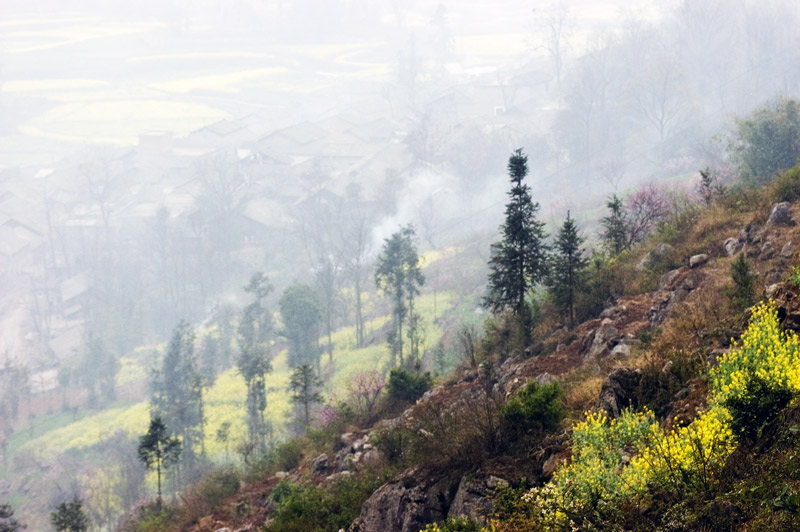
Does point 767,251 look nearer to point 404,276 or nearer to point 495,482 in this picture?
point 495,482

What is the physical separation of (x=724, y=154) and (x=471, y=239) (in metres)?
32.3

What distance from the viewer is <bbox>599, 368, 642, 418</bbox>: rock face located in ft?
38.6

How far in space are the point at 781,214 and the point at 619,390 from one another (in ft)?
36.2

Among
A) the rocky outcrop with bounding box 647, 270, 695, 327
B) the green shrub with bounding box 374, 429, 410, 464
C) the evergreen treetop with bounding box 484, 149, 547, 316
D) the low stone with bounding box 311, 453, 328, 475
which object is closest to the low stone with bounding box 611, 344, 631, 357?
the rocky outcrop with bounding box 647, 270, 695, 327

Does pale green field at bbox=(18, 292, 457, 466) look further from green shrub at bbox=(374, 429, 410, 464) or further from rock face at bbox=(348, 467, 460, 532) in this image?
rock face at bbox=(348, 467, 460, 532)

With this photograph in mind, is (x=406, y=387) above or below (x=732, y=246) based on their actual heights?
below

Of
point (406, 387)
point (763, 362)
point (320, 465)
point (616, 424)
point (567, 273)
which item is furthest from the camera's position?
point (406, 387)

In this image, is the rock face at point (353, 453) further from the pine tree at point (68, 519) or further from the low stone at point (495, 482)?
the pine tree at point (68, 519)

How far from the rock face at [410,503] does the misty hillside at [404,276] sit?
6 centimetres

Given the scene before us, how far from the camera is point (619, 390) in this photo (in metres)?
12.0

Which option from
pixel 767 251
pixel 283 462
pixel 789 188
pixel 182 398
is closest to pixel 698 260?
pixel 767 251

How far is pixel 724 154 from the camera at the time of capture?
77562 millimetres

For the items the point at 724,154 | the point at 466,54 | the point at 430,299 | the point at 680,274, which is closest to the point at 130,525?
the point at 680,274

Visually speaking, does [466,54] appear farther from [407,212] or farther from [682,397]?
[682,397]
